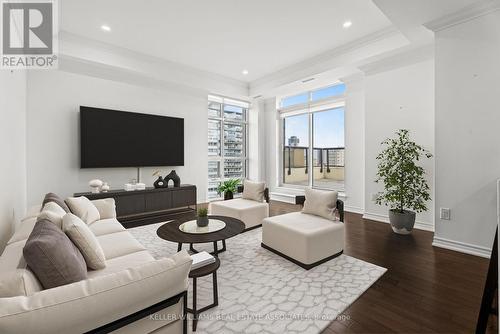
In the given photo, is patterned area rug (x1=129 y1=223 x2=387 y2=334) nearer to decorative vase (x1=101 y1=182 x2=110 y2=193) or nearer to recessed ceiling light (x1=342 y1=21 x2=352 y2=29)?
decorative vase (x1=101 y1=182 x2=110 y2=193)

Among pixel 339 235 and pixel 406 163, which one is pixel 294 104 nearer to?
pixel 406 163

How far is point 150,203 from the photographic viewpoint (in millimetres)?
4645

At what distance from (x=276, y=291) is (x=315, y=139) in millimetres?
4755

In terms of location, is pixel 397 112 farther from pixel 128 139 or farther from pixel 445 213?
pixel 128 139

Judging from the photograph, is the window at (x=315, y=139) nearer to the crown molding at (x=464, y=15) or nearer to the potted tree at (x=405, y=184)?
the potted tree at (x=405, y=184)

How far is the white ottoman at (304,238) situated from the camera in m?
2.50

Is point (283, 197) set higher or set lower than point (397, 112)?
lower

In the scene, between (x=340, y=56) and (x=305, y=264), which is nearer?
(x=305, y=264)

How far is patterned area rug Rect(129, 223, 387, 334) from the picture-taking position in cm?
171

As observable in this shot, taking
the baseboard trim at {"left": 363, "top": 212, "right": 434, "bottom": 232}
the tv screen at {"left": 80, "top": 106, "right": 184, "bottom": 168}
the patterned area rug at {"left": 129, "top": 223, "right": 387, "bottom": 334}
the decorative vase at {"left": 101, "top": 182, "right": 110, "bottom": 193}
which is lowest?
the patterned area rug at {"left": 129, "top": 223, "right": 387, "bottom": 334}

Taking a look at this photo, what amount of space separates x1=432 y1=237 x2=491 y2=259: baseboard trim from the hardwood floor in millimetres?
98

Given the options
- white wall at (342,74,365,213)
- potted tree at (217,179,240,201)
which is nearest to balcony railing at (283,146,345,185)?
white wall at (342,74,365,213)

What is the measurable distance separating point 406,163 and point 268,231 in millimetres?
2486

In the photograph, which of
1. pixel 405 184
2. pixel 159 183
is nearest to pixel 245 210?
pixel 159 183
